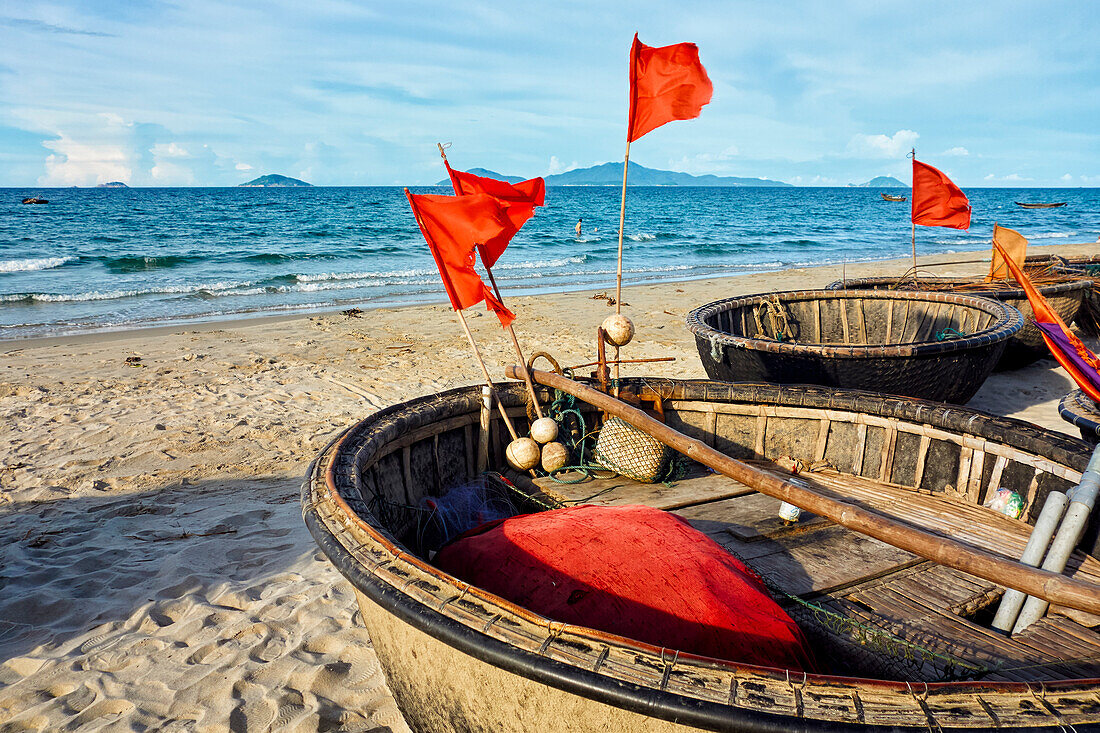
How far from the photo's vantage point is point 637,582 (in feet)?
6.73

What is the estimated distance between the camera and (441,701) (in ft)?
6.60

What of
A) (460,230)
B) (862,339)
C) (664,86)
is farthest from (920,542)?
(862,339)

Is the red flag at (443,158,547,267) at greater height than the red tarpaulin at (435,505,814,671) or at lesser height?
greater

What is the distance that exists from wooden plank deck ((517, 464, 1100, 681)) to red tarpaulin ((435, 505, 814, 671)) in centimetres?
58

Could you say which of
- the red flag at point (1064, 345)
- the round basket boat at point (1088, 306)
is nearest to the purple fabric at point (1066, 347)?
the red flag at point (1064, 345)

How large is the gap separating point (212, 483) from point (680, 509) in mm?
3836

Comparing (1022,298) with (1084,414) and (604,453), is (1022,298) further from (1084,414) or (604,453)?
(604,453)

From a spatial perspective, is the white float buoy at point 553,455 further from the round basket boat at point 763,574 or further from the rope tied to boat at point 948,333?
the rope tied to boat at point 948,333

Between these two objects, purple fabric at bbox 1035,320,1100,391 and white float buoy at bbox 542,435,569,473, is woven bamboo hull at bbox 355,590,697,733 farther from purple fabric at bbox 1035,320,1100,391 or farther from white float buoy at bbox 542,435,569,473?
purple fabric at bbox 1035,320,1100,391

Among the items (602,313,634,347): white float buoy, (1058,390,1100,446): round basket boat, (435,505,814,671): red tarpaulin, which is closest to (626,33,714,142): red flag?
(602,313,634,347): white float buoy

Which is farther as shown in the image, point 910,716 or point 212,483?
point 212,483

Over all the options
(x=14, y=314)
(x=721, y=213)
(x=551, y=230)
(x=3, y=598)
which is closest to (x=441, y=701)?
(x=3, y=598)

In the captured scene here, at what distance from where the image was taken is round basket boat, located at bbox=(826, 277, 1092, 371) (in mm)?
7545

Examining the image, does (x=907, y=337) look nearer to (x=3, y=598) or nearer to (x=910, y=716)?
(x=910, y=716)
